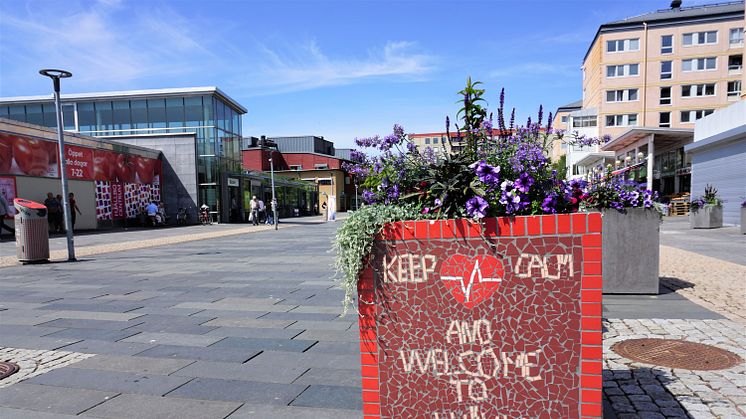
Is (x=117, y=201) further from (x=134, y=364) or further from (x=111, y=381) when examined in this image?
Result: (x=111, y=381)

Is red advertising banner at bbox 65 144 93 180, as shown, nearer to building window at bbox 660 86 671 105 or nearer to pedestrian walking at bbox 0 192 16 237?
pedestrian walking at bbox 0 192 16 237

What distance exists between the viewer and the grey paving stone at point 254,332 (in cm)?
453

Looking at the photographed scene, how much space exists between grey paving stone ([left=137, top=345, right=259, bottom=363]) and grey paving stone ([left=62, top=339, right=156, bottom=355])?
143mm

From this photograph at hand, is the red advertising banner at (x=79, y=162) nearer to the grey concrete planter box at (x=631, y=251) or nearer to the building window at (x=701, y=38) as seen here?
the grey concrete planter box at (x=631, y=251)

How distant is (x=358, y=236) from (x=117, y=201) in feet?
82.8

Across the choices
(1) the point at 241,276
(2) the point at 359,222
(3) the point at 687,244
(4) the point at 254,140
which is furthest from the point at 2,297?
(4) the point at 254,140

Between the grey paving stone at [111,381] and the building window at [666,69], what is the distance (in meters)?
58.1

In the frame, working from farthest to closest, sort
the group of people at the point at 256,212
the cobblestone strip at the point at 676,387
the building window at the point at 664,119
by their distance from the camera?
the building window at the point at 664,119
the group of people at the point at 256,212
the cobblestone strip at the point at 676,387

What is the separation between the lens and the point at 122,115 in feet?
102

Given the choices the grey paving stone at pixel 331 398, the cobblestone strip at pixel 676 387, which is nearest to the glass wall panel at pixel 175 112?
the grey paving stone at pixel 331 398

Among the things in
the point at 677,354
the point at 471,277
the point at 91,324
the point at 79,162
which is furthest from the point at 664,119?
the point at 471,277

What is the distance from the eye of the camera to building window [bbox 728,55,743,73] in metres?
46.6

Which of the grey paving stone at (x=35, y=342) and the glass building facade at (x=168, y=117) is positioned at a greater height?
the glass building facade at (x=168, y=117)

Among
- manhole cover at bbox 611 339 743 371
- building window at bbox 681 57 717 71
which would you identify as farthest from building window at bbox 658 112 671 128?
manhole cover at bbox 611 339 743 371
